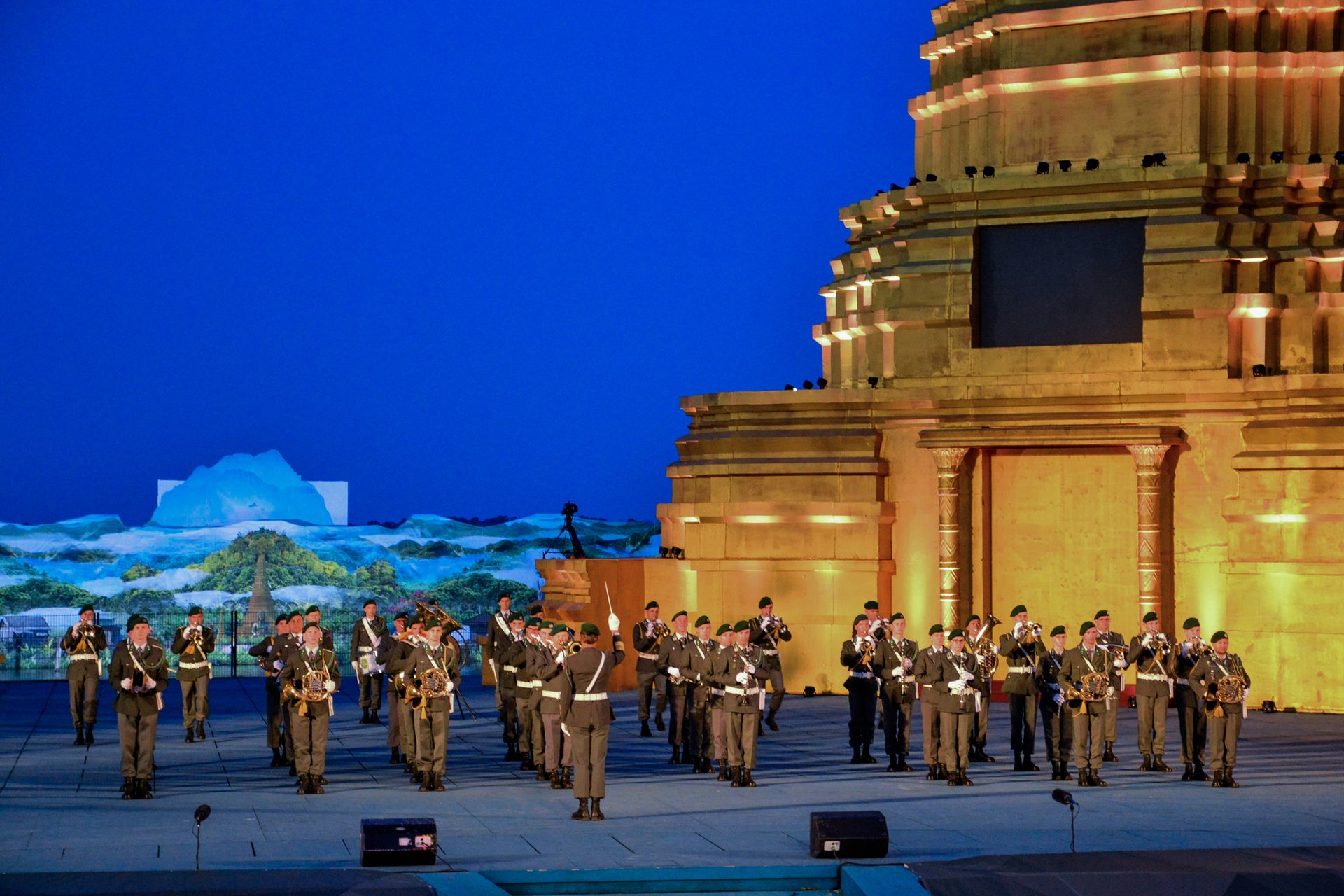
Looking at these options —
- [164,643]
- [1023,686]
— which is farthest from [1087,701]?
[164,643]

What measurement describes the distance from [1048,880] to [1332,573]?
1623cm

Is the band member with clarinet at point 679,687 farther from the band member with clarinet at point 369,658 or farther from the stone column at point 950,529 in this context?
the stone column at point 950,529

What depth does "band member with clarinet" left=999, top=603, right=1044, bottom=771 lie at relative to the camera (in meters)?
22.6

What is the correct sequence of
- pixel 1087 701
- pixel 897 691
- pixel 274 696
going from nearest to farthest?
pixel 1087 701 → pixel 897 691 → pixel 274 696

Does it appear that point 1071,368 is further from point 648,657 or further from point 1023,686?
point 1023,686

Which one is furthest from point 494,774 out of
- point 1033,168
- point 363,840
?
point 1033,168

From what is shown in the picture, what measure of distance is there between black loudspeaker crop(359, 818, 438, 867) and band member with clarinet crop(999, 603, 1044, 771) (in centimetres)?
949

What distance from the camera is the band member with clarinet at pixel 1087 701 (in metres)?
21.1

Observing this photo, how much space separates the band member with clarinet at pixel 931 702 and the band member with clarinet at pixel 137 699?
873cm

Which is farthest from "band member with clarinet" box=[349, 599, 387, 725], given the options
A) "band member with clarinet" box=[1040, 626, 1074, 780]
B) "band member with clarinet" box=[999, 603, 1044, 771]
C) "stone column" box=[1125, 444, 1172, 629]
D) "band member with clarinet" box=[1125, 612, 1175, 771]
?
"stone column" box=[1125, 444, 1172, 629]

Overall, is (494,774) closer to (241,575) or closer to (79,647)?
(79,647)

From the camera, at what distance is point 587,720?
18.9 metres

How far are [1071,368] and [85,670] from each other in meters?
16.9

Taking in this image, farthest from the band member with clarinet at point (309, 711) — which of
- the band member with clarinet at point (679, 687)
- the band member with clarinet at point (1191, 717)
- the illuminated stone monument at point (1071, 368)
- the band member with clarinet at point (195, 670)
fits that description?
the illuminated stone monument at point (1071, 368)
